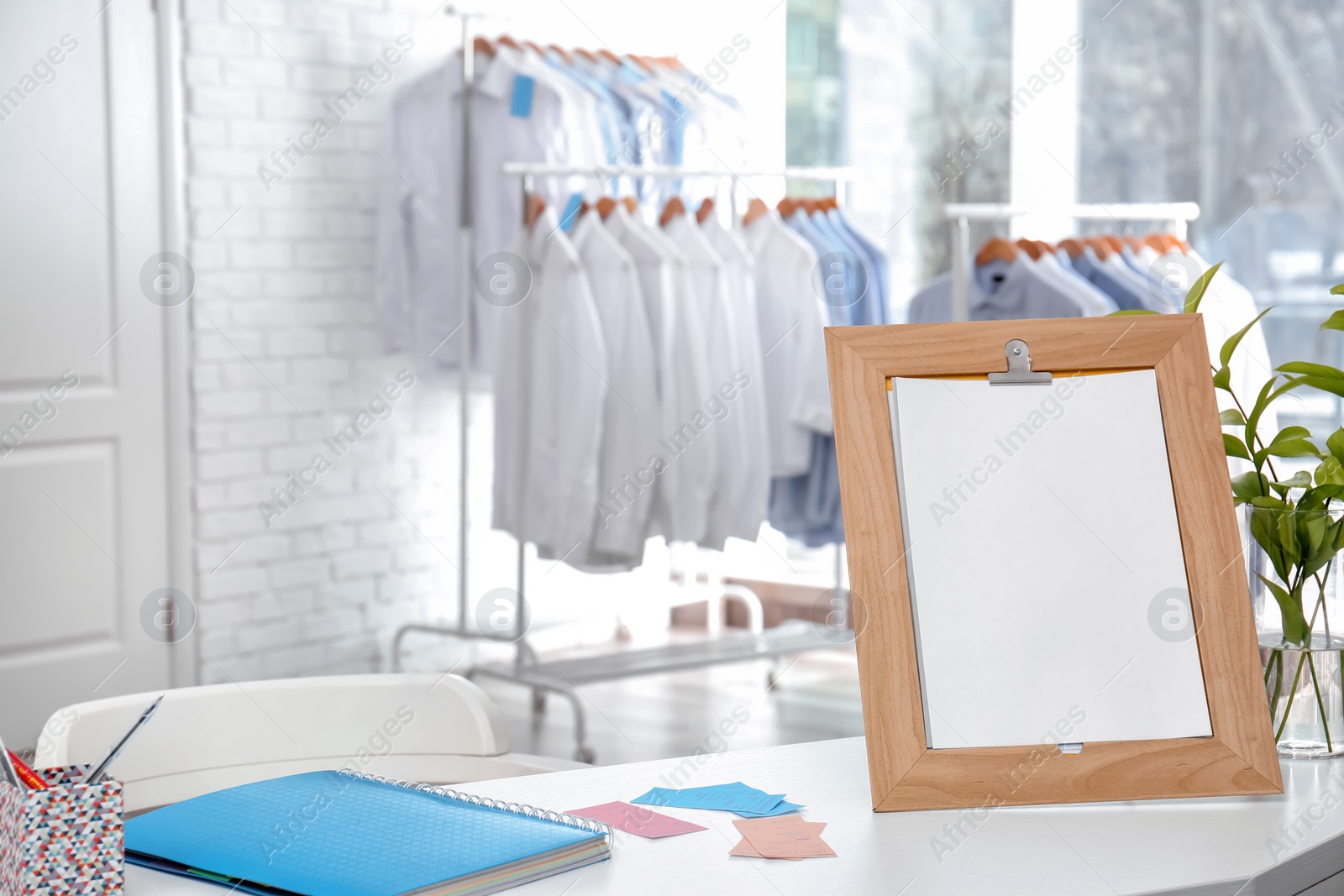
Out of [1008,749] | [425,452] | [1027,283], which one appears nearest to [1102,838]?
[1008,749]

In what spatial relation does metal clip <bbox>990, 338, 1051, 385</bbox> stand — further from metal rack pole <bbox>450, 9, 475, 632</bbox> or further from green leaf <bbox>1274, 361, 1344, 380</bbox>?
metal rack pole <bbox>450, 9, 475, 632</bbox>

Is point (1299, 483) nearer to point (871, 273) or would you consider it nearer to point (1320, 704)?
point (1320, 704)

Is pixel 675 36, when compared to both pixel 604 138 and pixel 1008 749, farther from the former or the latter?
pixel 1008 749

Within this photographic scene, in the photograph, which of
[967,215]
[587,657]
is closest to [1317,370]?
[967,215]

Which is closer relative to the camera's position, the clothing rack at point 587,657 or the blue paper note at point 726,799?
the blue paper note at point 726,799

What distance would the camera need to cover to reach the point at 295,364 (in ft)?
12.0

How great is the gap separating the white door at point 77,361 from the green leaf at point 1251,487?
2.81 meters

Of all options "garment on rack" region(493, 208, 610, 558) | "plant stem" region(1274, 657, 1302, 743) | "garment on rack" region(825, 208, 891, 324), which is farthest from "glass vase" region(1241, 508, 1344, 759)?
"garment on rack" region(825, 208, 891, 324)

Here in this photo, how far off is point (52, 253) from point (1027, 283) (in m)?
2.22

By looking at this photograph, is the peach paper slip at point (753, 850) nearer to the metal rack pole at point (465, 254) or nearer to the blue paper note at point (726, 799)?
the blue paper note at point (726, 799)

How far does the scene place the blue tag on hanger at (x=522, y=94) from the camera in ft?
11.6

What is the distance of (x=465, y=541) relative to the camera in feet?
12.4

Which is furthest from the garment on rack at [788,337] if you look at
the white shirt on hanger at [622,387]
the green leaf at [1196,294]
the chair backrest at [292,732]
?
the green leaf at [1196,294]

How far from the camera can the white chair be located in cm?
134
